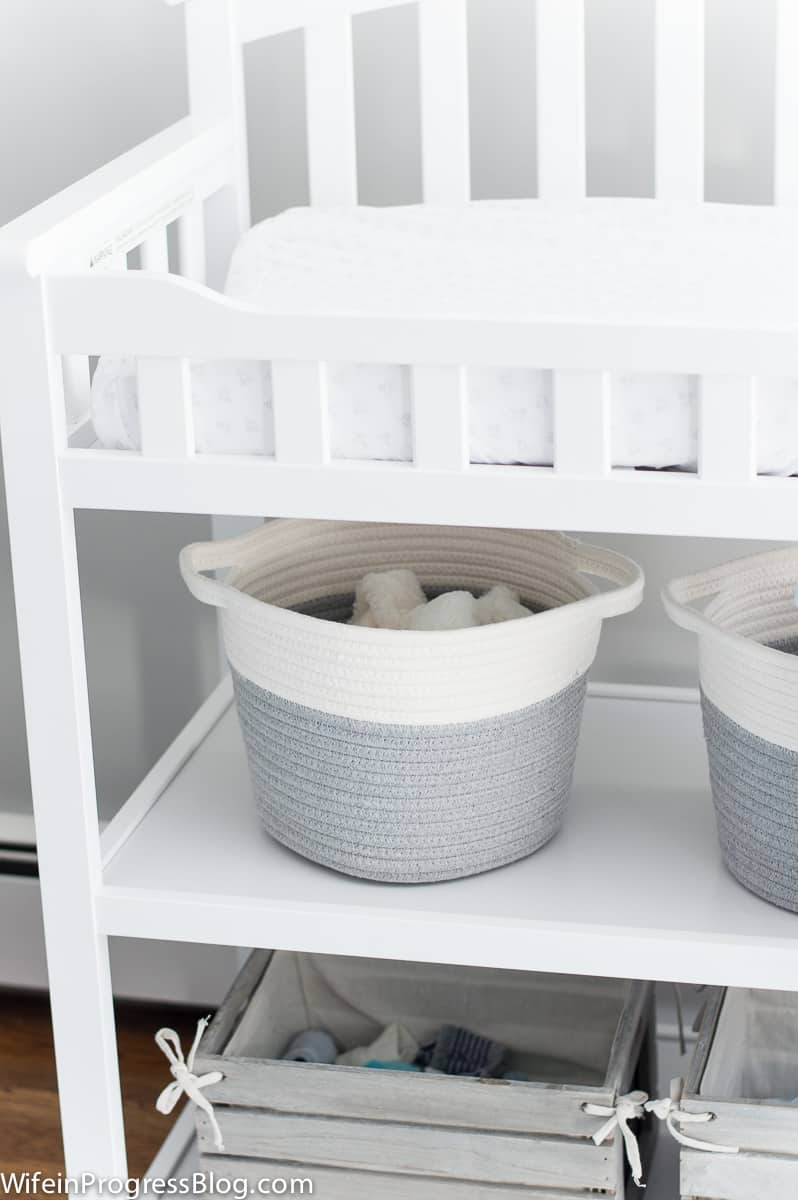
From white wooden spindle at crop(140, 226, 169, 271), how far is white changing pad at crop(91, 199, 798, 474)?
0.06 metres

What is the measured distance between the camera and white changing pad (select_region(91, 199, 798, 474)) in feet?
3.37

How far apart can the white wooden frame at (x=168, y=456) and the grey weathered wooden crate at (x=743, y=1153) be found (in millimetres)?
127

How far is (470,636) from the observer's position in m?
1.15

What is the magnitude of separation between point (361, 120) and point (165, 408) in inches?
23.6

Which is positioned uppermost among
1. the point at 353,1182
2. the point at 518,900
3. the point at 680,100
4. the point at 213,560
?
the point at 680,100

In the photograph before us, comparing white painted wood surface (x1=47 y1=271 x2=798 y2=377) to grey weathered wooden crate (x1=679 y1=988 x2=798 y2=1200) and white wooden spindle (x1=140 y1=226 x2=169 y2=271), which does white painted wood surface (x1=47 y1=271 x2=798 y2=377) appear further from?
grey weathered wooden crate (x1=679 y1=988 x2=798 y2=1200)

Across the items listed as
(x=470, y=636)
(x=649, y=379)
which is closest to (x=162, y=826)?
(x=470, y=636)

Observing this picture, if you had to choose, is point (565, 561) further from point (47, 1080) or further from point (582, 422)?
point (47, 1080)

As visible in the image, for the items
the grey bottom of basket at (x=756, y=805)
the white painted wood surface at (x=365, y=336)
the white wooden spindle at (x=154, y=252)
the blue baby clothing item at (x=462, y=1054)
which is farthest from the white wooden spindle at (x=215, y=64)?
the blue baby clothing item at (x=462, y=1054)

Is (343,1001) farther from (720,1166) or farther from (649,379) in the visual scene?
(649,379)

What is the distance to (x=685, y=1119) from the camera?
1198 millimetres

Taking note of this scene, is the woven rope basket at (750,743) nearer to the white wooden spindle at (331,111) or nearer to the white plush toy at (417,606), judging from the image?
the white plush toy at (417,606)

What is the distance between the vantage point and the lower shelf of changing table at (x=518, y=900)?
1.16 meters

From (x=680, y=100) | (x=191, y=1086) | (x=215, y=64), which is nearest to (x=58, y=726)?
(x=191, y=1086)
